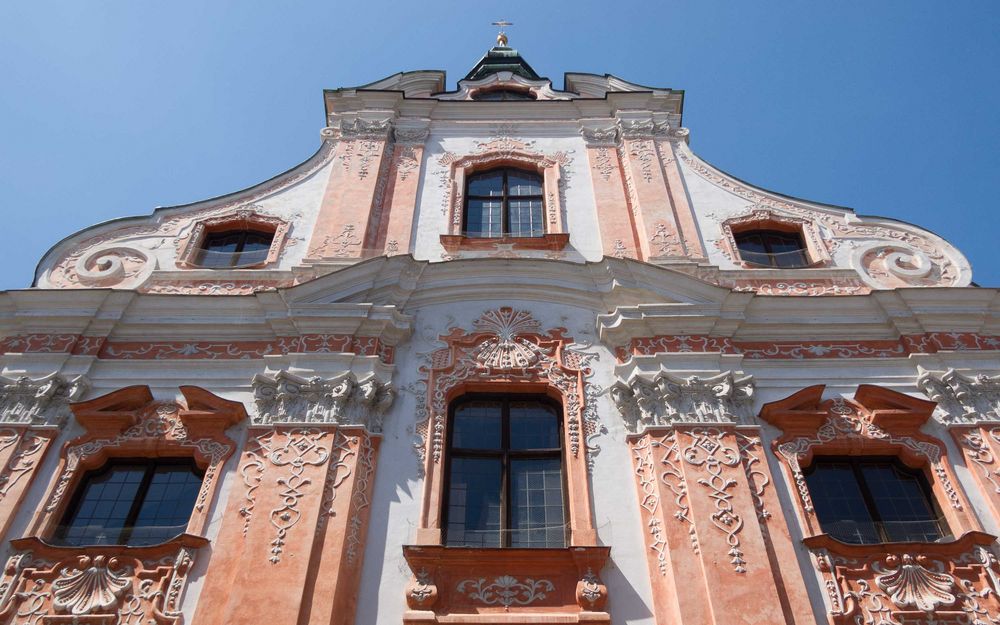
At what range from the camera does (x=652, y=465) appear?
28.2 ft

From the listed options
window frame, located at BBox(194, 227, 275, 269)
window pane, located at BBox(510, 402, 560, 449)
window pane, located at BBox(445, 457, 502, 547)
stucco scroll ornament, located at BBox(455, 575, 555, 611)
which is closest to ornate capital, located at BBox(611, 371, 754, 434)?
window pane, located at BBox(510, 402, 560, 449)

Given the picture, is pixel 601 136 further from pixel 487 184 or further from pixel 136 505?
pixel 136 505

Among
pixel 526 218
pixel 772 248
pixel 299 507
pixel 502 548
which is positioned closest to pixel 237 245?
pixel 526 218

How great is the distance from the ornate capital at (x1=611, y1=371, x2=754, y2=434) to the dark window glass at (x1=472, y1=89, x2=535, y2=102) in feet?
29.4

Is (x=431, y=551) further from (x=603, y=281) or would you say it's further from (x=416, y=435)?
(x=603, y=281)

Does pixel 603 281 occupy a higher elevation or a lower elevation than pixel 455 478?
higher

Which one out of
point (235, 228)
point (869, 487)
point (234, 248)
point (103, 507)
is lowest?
point (103, 507)

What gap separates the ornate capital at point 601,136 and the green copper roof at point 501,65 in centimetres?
329

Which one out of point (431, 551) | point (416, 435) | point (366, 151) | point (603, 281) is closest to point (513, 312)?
point (603, 281)

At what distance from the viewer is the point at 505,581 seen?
7641 millimetres

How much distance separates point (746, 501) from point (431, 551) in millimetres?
3216

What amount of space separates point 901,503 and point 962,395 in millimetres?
1613

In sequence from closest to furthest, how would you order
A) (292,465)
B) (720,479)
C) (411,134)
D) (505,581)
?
(505,581) → (720,479) → (292,465) → (411,134)

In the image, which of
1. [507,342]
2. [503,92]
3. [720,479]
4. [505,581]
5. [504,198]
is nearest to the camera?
[505,581]
